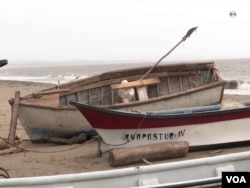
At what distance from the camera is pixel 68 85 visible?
10727 millimetres

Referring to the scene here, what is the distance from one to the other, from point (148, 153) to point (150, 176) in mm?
2379

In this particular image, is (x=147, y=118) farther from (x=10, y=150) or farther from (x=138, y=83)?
(x=10, y=150)

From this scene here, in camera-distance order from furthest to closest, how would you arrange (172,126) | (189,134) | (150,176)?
1. (189,134)
2. (172,126)
3. (150,176)

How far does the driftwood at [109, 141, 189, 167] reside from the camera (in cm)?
716

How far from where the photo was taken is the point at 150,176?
4934 mm

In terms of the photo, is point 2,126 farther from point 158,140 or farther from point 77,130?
point 158,140

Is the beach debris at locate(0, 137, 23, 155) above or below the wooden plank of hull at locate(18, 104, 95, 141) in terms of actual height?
below

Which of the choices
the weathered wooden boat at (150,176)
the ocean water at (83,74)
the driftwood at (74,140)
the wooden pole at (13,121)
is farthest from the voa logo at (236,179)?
the ocean water at (83,74)

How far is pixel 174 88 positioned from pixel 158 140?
3.74 meters

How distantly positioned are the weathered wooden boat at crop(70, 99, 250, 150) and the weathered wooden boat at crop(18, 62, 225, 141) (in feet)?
4.71

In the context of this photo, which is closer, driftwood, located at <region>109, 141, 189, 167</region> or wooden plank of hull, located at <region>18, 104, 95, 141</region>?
driftwood, located at <region>109, 141, 189, 167</region>

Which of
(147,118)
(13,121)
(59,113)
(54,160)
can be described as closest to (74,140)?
(59,113)

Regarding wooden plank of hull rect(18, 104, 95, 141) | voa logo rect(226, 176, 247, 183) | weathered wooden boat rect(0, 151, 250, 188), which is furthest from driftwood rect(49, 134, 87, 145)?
voa logo rect(226, 176, 247, 183)

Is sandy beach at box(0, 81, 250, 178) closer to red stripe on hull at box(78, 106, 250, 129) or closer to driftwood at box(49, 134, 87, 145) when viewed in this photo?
driftwood at box(49, 134, 87, 145)
